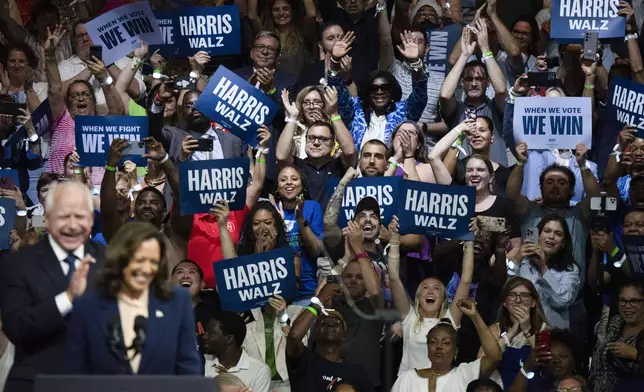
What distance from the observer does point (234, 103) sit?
10664mm

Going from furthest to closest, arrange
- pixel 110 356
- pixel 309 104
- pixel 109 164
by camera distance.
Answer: pixel 309 104 → pixel 109 164 → pixel 110 356

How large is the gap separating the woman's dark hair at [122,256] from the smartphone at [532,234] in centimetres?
490

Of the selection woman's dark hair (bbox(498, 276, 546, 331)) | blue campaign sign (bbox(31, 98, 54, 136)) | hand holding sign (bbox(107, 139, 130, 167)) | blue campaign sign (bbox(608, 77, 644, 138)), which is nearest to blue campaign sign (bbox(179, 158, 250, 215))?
hand holding sign (bbox(107, 139, 130, 167))

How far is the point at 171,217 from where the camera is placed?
10.4 meters

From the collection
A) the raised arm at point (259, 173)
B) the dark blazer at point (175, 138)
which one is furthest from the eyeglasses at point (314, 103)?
the dark blazer at point (175, 138)

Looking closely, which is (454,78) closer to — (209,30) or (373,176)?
(373,176)

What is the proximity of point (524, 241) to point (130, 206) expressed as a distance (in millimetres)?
2420

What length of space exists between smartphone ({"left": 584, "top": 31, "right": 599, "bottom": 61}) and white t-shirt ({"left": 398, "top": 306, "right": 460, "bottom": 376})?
2.57 metres

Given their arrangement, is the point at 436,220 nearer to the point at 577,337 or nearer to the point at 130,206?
the point at 577,337

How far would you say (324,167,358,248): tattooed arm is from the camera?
10.1m

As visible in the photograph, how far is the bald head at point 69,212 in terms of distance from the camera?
573 centimetres

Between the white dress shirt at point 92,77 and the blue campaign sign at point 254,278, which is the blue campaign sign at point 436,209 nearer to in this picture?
the blue campaign sign at point 254,278

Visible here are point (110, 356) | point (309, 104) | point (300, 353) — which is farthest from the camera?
point (309, 104)

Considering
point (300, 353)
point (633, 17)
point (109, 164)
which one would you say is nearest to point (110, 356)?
point (300, 353)
